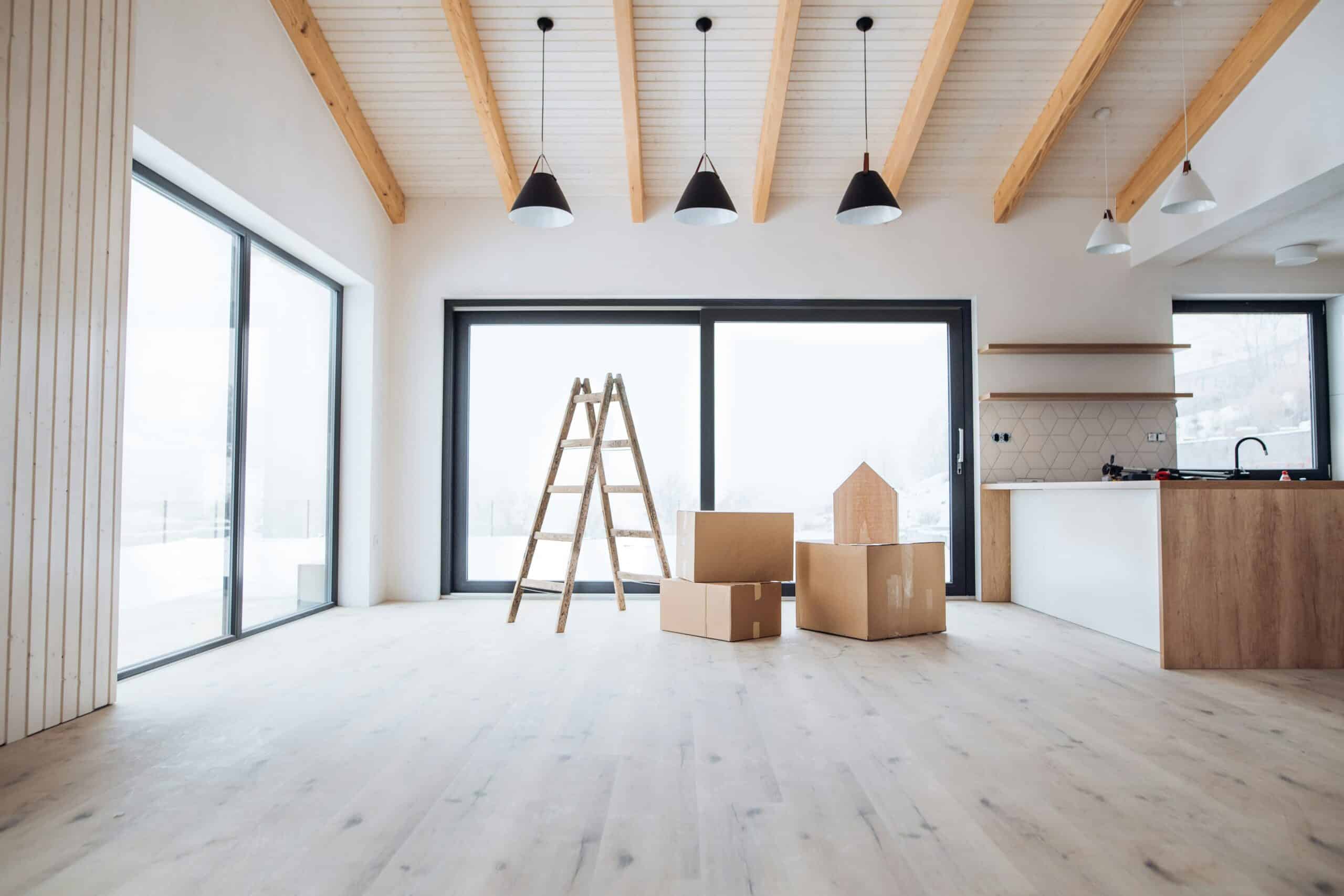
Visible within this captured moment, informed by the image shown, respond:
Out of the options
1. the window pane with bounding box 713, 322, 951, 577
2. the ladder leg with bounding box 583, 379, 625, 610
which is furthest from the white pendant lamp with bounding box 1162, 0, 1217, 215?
the ladder leg with bounding box 583, 379, 625, 610

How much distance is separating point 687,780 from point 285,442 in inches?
123

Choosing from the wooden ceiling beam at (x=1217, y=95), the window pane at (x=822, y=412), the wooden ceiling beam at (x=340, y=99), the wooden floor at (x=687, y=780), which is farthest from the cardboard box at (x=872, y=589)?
the wooden ceiling beam at (x=340, y=99)

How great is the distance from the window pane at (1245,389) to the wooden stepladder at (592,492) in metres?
3.45

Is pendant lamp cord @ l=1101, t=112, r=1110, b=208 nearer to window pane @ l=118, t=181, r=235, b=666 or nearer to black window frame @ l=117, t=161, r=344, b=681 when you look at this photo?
black window frame @ l=117, t=161, r=344, b=681

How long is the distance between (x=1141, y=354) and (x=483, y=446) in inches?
162

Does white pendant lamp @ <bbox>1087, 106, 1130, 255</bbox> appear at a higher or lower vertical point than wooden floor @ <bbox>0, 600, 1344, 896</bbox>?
higher

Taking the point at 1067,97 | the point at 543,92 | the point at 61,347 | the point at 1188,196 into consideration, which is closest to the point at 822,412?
the point at 1067,97

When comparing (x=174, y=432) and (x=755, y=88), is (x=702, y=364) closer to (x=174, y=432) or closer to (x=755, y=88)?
(x=755, y=88)

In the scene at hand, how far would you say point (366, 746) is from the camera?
2178 millimetres

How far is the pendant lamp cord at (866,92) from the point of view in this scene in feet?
13.6

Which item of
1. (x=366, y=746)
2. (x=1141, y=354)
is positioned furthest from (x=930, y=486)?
(x=366, y=746)

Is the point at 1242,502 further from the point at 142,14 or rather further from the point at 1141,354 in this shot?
the point at 142,14

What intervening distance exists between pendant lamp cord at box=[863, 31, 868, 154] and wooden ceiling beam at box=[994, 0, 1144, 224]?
90cm

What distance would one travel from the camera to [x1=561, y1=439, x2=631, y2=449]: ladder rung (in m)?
4.43
